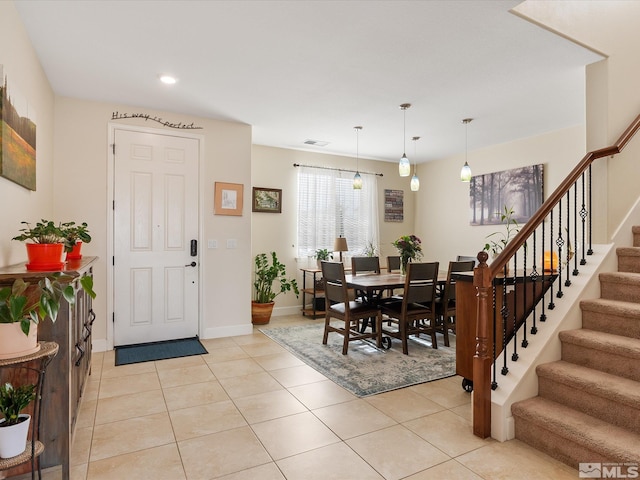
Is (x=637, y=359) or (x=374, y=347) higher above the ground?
(x=637, y=359)

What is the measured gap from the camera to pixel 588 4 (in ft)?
9.41

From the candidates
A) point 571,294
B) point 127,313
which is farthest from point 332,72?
Answer: point 127,313

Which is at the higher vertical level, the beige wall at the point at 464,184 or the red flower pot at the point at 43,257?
the beige wall at the point at 464,184

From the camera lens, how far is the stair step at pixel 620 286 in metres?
2.52

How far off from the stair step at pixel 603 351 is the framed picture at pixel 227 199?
3488mm

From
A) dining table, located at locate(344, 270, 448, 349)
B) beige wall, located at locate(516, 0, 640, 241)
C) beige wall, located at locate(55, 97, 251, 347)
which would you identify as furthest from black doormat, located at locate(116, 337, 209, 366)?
beige wall, located at locate(516, 0, 640, 241)

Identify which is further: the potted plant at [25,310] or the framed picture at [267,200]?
the framed picture at [267,200]

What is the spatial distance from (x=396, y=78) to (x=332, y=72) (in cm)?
57

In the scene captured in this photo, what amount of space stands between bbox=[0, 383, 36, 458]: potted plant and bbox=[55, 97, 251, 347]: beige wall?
259 cm

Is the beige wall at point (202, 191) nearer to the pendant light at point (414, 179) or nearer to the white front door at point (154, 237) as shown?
the white front door at point (154, 237)

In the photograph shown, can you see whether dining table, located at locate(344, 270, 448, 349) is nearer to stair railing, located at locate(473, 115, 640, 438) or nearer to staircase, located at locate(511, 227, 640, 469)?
stair railing, located at locate(473, 115, 640, 438)

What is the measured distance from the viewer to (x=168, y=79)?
3340 millimetres

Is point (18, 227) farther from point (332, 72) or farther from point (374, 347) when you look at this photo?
point (374, 347)

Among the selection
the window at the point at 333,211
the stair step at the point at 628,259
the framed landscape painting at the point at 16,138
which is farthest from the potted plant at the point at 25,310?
the window at the point at 333,211
